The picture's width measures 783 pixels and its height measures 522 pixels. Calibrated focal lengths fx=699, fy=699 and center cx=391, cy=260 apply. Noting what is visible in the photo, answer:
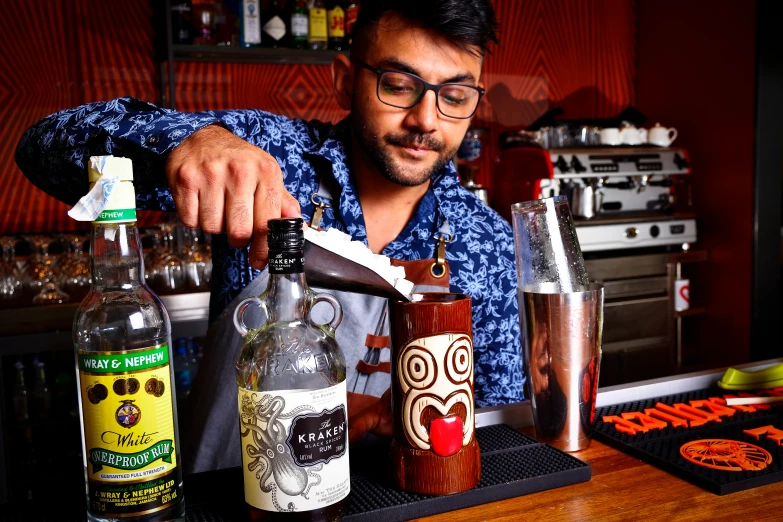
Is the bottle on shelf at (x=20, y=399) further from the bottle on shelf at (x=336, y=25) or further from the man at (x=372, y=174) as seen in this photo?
the bottle on shelf at (x=336, y=25)

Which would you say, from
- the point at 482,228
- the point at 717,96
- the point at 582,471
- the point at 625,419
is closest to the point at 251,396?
the point at 582,471

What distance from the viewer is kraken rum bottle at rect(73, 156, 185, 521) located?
64 cm

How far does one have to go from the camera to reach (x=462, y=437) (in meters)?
0.76

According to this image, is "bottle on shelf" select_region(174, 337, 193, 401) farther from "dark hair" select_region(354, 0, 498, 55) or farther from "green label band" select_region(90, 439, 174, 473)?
"green label band" select_region(90, 439, 174, 473)

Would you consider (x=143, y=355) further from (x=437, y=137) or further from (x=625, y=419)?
(x=437, y=137)

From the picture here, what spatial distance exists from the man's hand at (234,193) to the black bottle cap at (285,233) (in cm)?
15

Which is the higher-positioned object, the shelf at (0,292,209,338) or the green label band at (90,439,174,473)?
the green label band at (90,439,174,473)

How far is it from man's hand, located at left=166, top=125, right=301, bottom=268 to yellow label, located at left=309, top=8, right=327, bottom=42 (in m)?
2.41

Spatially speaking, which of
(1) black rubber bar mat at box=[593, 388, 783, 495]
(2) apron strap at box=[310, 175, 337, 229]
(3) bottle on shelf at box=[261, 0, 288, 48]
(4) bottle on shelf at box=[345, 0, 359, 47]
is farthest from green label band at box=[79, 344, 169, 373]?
(4) bottle on shelf at box=[345, 0, 359, 47]

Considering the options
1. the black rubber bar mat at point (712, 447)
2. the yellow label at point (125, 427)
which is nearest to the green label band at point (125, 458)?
the yellow label at point (125, 427)

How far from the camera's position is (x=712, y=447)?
0.88 meters

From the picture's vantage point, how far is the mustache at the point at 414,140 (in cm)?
144

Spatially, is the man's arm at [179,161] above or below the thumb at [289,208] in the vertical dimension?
above

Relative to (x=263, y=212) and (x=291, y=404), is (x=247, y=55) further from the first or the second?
(x=291, y=404)
